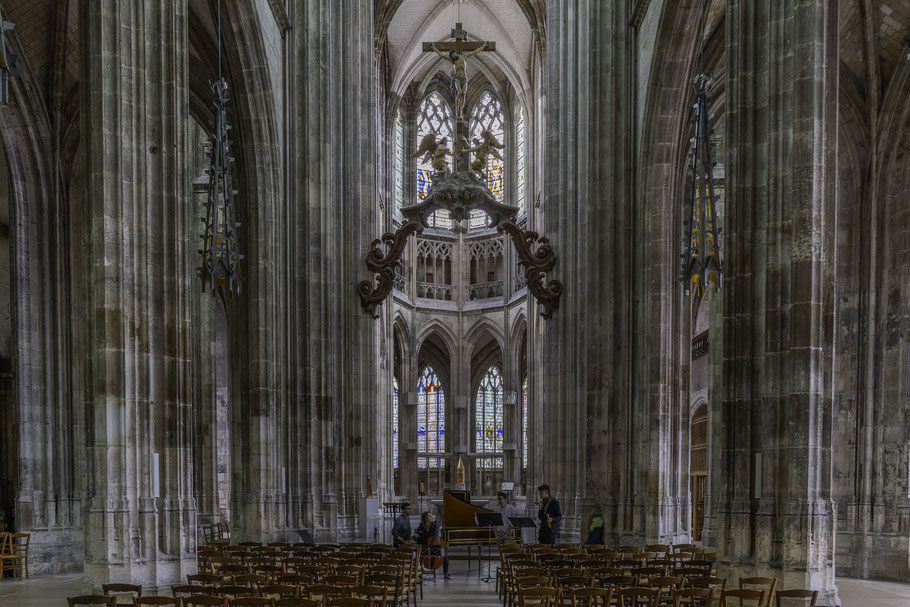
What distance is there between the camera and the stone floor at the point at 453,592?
1395cm

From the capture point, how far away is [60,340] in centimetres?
1981

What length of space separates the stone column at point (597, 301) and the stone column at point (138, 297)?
10133 millimetres

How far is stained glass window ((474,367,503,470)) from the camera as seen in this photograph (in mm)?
43625

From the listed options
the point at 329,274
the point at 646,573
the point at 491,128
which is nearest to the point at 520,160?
the point at 491,128

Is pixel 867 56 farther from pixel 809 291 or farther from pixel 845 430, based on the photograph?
pixel 809 291

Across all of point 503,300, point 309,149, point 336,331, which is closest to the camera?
point 309,149

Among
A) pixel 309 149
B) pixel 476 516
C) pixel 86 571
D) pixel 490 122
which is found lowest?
pixel 476 516

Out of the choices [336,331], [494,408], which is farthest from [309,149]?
[494,408]

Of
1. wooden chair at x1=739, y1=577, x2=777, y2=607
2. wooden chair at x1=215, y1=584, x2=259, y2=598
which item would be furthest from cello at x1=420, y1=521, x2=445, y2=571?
wooden chair at x1=739, y1=577, x2=777, y2=607

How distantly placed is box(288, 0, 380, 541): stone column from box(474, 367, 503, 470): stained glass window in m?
18.9

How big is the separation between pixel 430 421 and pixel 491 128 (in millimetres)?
15058

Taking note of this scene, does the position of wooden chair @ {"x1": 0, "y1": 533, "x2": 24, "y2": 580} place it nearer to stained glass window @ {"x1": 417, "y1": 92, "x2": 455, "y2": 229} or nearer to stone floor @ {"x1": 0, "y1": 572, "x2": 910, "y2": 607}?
stone floor @ {"x1": 0, "y1": 572, "x2": 910, "y2": 607}

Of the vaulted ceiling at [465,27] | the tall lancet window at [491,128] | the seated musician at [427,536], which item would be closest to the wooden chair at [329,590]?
the seated musician at [427,536]

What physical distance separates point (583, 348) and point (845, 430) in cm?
623
